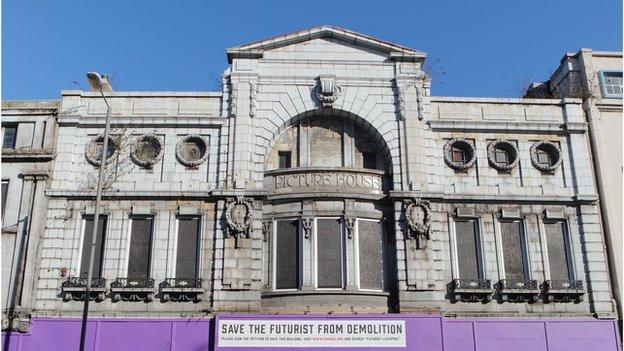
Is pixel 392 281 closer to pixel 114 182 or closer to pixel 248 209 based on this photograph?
pixel 248 209

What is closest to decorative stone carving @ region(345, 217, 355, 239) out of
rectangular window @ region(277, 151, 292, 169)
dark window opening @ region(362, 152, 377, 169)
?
dark window opening @ region(362, 152, 377, 169)

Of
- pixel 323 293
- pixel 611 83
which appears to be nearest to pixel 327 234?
pixel 323 293

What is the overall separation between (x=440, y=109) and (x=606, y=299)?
8.74 metres

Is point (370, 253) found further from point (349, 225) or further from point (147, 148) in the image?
point (147, 148)

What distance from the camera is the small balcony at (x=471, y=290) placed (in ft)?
64.6

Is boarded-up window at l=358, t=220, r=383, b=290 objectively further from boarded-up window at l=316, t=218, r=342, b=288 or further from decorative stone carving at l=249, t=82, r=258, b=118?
decorative stone carving at l=249, t=82, r=258, b=118

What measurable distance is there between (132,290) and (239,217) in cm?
423

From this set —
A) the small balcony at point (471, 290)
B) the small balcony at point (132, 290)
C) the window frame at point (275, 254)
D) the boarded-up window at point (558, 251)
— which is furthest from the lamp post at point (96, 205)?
the boarded-up window at point (558, 251)

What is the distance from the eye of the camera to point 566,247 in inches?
819

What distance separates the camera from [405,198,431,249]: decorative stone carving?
2006 centimetres

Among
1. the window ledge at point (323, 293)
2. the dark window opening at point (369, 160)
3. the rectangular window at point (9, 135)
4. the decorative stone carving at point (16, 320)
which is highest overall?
the rectangular window at point (9, 135)

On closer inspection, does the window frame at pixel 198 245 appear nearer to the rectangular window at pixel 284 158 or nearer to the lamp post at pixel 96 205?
the lamp post at pixel 96 205

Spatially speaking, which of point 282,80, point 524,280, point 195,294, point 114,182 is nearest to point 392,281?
point 524,280

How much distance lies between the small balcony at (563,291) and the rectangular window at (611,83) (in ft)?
26.4
